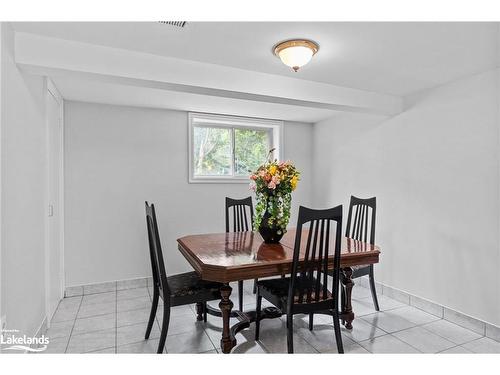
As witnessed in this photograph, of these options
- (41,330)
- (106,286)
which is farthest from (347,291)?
(106,286)

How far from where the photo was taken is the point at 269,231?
8.36ft

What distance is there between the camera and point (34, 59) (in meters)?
1.98

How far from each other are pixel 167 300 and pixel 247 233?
1140 mm

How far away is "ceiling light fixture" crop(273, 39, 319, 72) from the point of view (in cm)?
204

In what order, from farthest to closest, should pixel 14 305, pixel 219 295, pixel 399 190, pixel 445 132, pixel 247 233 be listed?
pixel 399 190, pixel 247 233, pixel 445 132, pixel 219 295, pixel 14 305

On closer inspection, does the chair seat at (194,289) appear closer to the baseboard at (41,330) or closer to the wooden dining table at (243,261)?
the wooden dining table at (243,261)

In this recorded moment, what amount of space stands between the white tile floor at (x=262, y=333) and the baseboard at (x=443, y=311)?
Answer: 5 centimetres

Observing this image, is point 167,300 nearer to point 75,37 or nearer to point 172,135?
point 75,37

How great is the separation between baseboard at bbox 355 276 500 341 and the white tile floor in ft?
0.16

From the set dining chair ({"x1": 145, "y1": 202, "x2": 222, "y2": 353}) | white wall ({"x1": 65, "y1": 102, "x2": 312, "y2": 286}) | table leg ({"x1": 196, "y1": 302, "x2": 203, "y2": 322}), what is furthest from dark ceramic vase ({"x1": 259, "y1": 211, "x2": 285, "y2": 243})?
white wall ({"x1": 65, "y1": 102, "x2": 312, "y2": 286})

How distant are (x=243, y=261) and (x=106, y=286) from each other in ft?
7.66

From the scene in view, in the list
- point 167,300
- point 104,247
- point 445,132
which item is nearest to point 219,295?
point 167,300

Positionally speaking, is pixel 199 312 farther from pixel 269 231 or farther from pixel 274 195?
pixel 274 195

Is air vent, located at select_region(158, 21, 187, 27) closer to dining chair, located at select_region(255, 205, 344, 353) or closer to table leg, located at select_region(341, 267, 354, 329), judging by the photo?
dining chair, located at select_region(255, 205, 344, 353)
